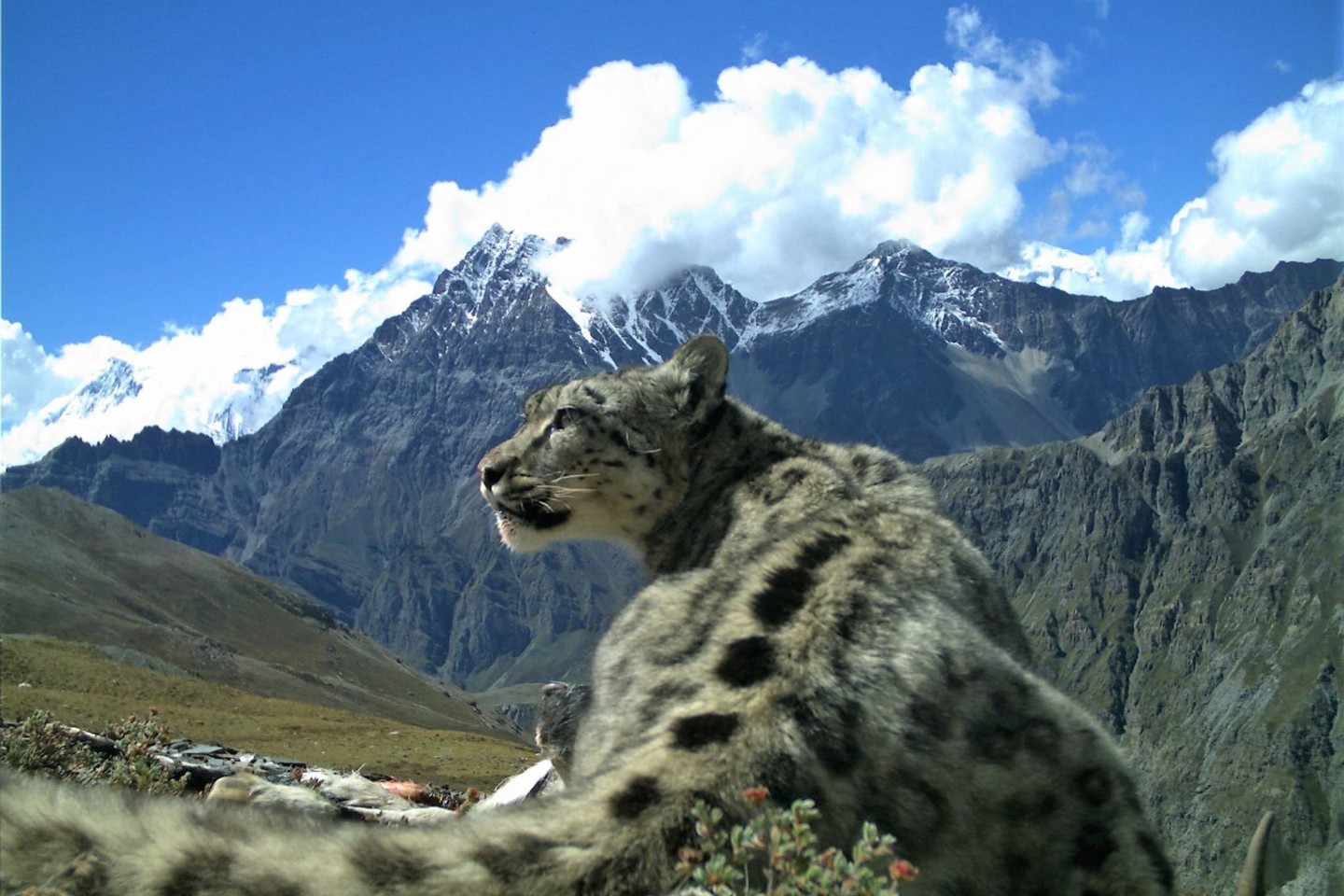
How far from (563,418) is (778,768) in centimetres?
750

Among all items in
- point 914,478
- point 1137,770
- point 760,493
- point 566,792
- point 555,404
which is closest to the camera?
point 566,792

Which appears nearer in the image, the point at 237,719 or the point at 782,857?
the point at 782,857

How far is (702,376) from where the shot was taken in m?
12.6

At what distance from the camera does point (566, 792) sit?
5.80m

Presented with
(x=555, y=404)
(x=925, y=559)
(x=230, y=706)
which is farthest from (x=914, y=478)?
(x=230, y=706)

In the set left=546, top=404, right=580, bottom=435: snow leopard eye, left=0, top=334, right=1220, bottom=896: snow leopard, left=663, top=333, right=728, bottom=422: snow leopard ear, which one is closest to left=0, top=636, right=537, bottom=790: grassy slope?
left=546, top=404, right=580, bottom=435: snow leopard eye

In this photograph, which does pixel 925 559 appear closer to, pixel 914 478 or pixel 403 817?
pixel 914 478

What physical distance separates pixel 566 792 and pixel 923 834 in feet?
6.22

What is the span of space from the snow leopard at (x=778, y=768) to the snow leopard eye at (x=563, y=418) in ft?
10.8

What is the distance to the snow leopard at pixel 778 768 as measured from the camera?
5.09m

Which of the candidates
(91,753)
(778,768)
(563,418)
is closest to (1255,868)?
(778,768)

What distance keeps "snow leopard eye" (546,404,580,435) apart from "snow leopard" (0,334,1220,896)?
3288 mm

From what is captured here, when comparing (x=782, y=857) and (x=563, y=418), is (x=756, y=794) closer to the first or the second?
(x=782, y=857)

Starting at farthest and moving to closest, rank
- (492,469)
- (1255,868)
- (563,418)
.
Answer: (492,469) → (563,418) → (1255,868)
